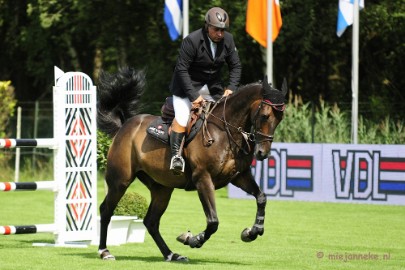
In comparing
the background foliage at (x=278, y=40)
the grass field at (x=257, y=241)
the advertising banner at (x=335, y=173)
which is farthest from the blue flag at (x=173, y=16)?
the background foliage at (x=278, y=40)

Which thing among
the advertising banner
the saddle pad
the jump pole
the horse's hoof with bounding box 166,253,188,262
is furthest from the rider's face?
the advertising banner

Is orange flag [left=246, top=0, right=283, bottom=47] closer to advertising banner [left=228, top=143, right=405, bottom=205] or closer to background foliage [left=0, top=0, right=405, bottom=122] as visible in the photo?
advertising banner [left=228, top=143, right=405, bottom=205]

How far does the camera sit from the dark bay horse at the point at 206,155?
36.9 feet

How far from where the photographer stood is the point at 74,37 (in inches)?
1491

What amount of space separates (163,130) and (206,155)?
30.4 inches

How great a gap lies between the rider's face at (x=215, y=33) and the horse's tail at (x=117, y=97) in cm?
191

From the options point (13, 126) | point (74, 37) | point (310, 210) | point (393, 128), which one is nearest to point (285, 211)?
point (310, 210)

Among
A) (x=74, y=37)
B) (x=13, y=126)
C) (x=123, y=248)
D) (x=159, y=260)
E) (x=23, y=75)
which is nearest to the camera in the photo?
(x=159, y=260)

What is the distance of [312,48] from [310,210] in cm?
1374

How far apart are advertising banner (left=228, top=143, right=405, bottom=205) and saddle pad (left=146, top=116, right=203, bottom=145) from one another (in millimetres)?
9417

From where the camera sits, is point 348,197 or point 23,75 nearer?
point 348,197

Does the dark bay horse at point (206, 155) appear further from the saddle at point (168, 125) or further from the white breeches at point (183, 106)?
the white breeches at point (183, 106)

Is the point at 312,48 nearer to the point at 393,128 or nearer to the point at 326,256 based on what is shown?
the point at 393,128

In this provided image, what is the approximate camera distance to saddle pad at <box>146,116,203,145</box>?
11.8 m
